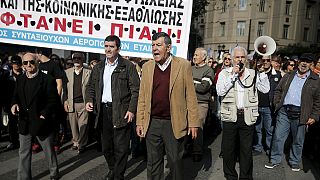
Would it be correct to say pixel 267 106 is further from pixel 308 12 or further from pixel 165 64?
pixel 308 12

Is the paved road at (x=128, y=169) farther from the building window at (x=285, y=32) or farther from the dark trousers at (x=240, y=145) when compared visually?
the building window at (x=285, y=32)

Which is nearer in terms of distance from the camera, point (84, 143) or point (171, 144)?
point (171, 144)

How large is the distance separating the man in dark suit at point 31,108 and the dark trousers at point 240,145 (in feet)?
7.85

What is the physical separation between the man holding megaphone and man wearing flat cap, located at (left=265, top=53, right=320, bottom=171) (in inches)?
41.6

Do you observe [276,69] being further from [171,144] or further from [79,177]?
[79,177]

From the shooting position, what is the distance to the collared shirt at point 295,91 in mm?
5367

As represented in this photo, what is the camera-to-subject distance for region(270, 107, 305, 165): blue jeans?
549cm

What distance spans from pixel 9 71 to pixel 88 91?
9.95 ft

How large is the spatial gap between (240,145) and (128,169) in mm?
1877

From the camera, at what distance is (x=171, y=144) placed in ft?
12.6

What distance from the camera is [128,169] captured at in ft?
17.6

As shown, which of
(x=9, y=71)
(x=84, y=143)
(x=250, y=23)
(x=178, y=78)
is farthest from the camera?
(x=250, y=23)

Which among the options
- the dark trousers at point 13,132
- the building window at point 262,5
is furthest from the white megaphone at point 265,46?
the building window at point 262,5

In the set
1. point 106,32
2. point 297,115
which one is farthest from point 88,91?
point 297,115
